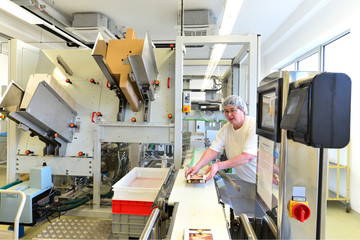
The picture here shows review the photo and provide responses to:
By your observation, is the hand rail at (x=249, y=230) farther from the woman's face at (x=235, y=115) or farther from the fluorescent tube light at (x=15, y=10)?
the fluorescent tube light at (x=15, y=10)

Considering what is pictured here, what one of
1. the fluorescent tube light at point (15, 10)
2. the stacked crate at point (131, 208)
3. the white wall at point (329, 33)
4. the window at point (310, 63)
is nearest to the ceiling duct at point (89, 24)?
the fluorescent tube light at point (15, 10)

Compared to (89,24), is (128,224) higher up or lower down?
lower down

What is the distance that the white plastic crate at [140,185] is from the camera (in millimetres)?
1471

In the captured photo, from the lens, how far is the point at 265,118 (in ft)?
2.59

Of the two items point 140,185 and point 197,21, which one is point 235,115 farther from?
point 197,21

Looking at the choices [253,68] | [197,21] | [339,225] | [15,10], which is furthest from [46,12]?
[339,225]

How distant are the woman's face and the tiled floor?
5.76 ft

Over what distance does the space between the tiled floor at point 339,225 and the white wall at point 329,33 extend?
187 mm

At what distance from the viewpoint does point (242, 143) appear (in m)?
1.61

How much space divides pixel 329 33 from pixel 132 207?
3.83m

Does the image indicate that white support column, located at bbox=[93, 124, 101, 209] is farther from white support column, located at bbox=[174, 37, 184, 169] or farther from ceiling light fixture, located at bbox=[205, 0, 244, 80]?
ceiling light fixture, located at bbox=[205, 0, 244, 80]

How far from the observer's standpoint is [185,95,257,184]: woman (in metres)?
1.43

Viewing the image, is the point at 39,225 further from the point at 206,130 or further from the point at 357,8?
the point at 357,8

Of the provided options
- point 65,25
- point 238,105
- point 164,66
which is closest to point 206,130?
point 164,66
